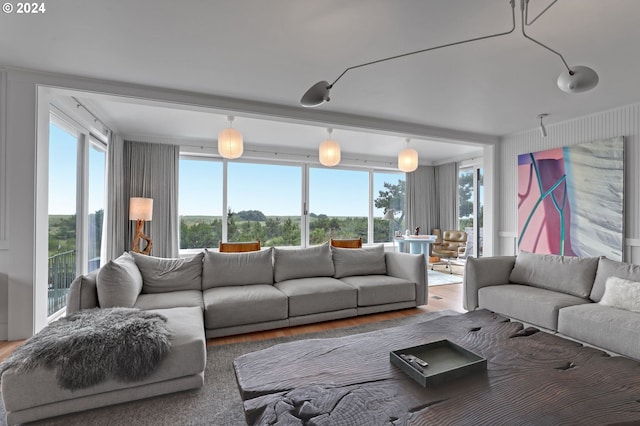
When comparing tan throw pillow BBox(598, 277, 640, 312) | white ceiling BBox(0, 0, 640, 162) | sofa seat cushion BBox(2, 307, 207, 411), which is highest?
white ceiling BBox(0, 0, 640, 162)

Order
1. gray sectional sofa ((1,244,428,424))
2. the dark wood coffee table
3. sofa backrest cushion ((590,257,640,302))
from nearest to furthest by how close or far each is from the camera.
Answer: the dark wood coffee table < gray sectional sofa ((1,244,428,424)) < sofa backrest cushion ((590,257,640,302))

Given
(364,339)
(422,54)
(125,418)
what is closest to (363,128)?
(422,54)

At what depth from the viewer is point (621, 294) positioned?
96.8 inches

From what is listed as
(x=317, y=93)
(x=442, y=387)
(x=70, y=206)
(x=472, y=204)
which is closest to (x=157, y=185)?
(x=70, y=206)

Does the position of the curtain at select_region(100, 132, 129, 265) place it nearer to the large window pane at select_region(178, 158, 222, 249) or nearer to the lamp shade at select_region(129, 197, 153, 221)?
the lamp shade at select_region(129, 197, 153, 221)

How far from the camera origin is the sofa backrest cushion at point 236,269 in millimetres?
3225

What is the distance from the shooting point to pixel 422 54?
7.72ft

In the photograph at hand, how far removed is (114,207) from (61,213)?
125 centimetres

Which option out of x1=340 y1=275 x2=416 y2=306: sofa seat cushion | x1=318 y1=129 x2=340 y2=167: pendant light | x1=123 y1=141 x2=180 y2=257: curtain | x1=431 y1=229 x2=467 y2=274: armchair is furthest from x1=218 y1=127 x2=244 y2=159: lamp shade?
x1=431 y1=229 x2=467 y2=274: armchair

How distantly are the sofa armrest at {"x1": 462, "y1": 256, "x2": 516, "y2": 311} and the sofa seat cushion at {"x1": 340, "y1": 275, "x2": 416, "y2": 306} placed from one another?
61cm

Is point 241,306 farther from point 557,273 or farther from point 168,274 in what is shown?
point 557,273

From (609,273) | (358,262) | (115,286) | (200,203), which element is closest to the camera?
(115,286)

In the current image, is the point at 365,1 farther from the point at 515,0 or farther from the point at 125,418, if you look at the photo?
the point at 125,418

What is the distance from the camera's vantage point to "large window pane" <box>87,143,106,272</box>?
157 inches
